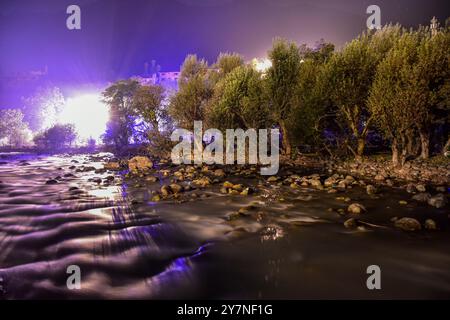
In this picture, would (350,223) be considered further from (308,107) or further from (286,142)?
(286,142)

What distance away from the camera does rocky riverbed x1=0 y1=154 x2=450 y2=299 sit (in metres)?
5.64

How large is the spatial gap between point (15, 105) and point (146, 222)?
138m

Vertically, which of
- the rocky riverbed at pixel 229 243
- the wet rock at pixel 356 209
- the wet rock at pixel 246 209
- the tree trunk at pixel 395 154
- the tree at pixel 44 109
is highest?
the tree at pixel 44 109

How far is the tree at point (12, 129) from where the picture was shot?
61.3 meters

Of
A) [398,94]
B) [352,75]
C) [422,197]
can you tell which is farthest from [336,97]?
[422,197]

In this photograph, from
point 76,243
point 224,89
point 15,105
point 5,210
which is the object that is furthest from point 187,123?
point 15,105

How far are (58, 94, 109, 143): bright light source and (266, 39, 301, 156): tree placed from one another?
58.5 m

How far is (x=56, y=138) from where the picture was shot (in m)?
58.5

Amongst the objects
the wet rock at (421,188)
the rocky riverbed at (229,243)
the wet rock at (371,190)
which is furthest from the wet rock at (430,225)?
the wet rock at (421,188)

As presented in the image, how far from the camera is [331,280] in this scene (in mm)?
5840

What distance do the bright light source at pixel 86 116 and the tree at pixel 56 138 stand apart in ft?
34.2

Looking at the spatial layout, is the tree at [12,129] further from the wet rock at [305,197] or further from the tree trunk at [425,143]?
the tree trunk at [425,143]
